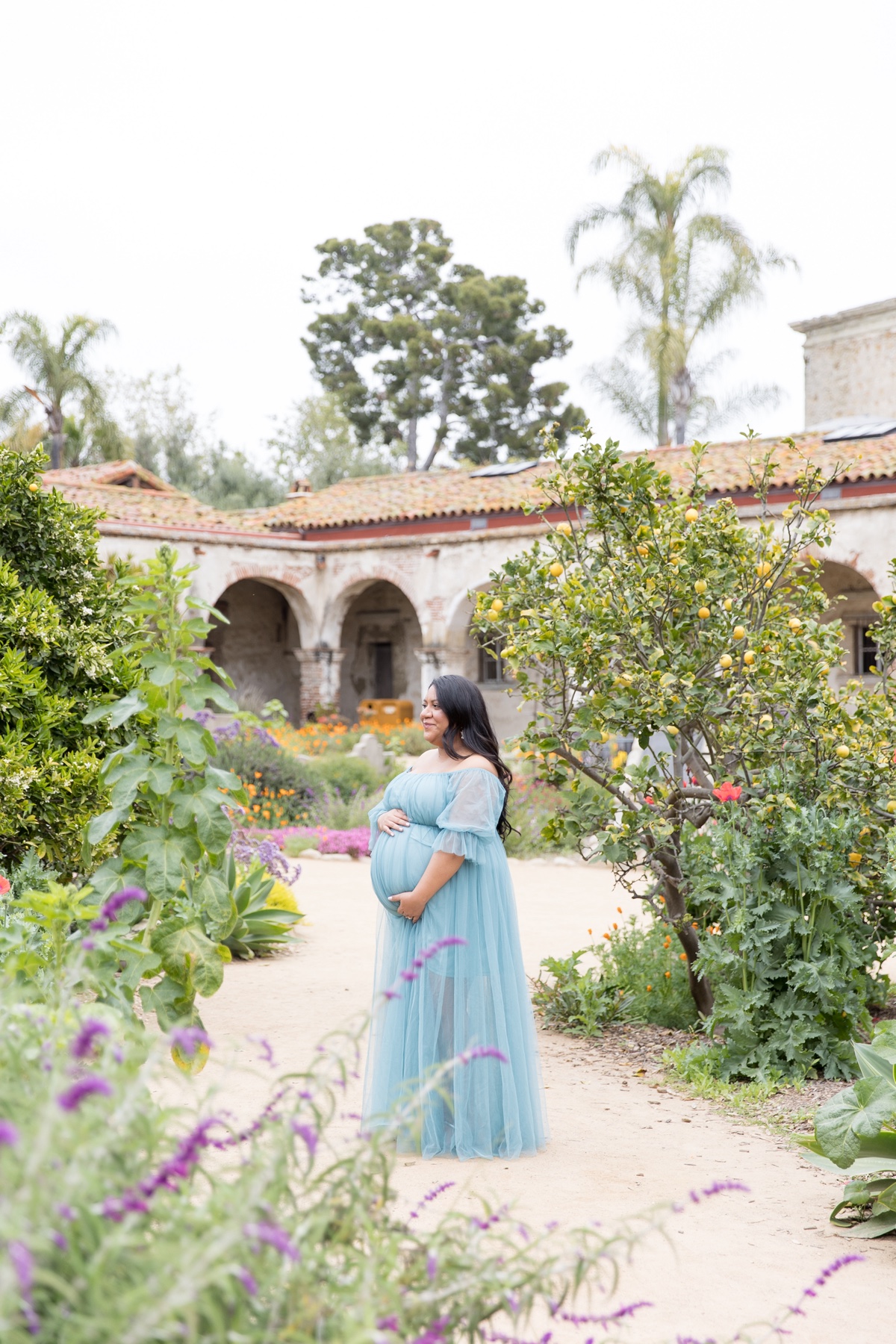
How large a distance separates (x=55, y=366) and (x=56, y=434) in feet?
5.32

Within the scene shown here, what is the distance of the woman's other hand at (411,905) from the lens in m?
3.93

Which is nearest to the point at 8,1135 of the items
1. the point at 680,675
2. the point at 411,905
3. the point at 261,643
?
the point at 411,905

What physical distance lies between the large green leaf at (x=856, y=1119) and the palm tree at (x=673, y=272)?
74.4 feet

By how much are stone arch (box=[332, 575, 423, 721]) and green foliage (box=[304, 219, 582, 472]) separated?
11497 millimetres

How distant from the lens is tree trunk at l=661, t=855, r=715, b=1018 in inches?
215

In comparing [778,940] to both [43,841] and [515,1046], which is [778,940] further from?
[43,841]

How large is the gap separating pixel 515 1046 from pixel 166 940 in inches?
48.3

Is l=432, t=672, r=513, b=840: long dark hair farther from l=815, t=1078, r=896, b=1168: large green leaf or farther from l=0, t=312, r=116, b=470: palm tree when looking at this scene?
l=0, t=312, r=116, b=470: palm tree

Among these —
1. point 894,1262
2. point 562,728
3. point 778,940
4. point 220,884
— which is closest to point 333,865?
point 562,728

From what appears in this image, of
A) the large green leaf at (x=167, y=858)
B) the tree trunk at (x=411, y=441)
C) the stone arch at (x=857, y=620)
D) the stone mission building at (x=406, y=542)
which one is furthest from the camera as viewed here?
the tree trunk at (x=411, y=441)

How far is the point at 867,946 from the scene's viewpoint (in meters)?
4.98

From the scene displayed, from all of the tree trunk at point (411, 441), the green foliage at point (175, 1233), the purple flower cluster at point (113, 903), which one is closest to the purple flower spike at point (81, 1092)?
the green foliage at point (175, 1233)

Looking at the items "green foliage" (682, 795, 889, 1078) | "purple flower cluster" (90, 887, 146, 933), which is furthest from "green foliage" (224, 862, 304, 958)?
"purple flower cluster" (90, 887, 146, 933)

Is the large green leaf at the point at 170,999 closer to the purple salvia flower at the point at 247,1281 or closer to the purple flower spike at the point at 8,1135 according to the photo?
the purple salvia flower at the point at 247,1281
